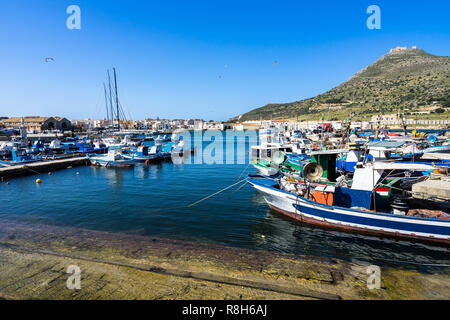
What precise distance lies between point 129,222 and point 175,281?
801 centimetres

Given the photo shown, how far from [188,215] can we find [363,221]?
9.65 m

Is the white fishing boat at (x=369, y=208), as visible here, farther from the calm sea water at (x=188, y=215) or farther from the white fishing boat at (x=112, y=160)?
the white fishing boat at (x=112, y=160)

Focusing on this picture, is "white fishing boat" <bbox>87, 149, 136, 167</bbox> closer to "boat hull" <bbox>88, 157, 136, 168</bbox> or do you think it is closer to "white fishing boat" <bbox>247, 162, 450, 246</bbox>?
"boat hull" <bbox>88, 157, 136, 168</bbox>

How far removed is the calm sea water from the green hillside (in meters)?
72.3

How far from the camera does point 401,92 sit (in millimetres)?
113750

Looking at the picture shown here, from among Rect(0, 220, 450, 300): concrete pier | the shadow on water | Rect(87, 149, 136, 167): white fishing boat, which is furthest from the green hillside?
Rect(0, 220, 450, 300): concrete pier

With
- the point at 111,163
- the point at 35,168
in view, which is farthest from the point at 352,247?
the point at 35,168

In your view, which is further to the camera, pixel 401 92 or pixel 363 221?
pixel 401 92

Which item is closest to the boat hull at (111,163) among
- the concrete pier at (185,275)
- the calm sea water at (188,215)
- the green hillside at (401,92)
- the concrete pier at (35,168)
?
the concrete pier at (35,168)

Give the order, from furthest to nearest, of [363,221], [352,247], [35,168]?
[35,168], [363,221], [352,247]

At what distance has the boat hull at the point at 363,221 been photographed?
10.4 m

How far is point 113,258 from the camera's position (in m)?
8.82

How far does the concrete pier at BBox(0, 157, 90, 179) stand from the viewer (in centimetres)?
2766

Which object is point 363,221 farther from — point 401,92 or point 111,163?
point 401,92
